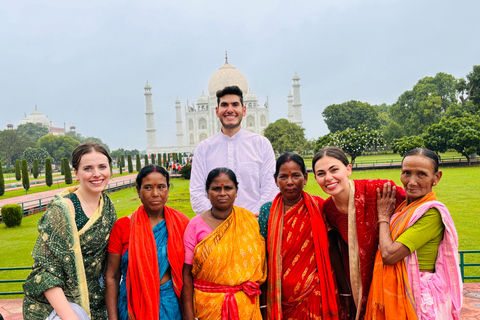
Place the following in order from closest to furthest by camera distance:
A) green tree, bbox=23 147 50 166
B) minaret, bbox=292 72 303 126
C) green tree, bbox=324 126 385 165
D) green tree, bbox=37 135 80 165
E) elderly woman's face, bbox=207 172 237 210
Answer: elderly woman's face, bbox=207 172 237 210 → green tree, bbox=324 126 385 165 → green tree, bbox=23 147 50 166 → green tree, bbox=37 135 80 165 → minaret, bbox=292 72 303 126

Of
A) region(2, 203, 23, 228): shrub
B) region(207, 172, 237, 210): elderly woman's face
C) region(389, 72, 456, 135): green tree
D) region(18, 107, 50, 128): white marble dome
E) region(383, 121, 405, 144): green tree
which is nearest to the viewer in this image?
region(207, 172, 237, 210): elderly woman's face

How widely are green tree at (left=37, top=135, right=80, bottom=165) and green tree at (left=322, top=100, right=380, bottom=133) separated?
31.4 metres

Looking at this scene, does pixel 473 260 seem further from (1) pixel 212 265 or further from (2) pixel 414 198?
(1) pixel 212 265

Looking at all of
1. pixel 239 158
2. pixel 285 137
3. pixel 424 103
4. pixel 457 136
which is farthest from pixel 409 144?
pixel 239 158

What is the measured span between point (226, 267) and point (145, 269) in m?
0.46

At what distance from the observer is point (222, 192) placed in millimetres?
2109

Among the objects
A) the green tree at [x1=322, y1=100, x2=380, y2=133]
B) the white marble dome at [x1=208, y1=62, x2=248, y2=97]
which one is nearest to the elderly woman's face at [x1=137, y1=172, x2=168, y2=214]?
the white marble dome at [x1=208, y1=62, x2=248, y2=97]

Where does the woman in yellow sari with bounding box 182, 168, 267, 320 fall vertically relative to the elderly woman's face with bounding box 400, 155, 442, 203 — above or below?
below

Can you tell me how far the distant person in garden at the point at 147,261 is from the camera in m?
2.02

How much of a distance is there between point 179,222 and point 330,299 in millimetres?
1015

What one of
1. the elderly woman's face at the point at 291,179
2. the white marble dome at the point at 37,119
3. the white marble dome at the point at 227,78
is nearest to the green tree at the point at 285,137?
the white marble dome at the point at 227,78

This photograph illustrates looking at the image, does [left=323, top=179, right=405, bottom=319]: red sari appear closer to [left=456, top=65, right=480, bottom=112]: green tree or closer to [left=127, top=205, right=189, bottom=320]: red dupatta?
[left=127, top=205, right=189, bottom=320]: red dupatta

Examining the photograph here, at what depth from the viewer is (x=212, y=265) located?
2.06 m

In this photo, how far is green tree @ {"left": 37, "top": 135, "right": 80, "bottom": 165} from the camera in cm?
4125
